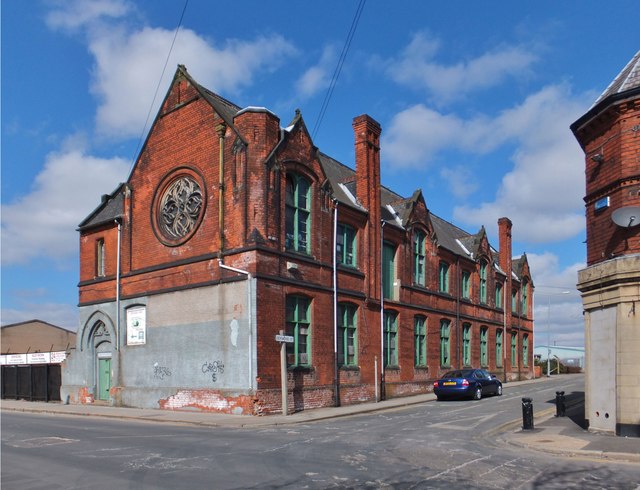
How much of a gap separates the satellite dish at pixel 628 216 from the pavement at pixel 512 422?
483cm

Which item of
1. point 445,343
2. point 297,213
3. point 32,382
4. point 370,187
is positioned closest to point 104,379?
point 32,382

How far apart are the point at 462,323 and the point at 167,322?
815 inches

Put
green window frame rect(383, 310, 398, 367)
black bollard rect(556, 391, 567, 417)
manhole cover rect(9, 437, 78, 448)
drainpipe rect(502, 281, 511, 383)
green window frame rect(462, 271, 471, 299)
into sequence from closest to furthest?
1. manhole cover rect(9, 437, 78, 448)
2. black bollard rect(556, 391, 567, 417)
3. green window frame rect(383, 310, 398, 367)
4. green window frame rect(462, 271, 471, 299)
5. drainpipe rect(502, 281, 511, 383)

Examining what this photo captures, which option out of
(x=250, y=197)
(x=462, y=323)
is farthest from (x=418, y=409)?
(x=462, y=323)

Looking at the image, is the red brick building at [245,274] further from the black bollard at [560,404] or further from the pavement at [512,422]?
the black bollard at [560,404]

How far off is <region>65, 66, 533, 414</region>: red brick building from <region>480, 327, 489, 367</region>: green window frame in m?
9.00

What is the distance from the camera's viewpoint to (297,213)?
77.6ft

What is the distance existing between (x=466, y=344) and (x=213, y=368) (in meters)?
21.7

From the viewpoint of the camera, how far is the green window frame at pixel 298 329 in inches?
885

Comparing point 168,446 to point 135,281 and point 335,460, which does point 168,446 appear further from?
point 135,281

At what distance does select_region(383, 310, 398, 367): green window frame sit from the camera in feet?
94.1

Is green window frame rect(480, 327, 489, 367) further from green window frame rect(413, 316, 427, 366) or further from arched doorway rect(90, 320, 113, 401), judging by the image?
arched doorway rect(90, 320, 113, 401)

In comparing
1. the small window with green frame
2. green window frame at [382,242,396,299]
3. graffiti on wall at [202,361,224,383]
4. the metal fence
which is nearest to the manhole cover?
graffiti on wall at [202,361,224,383]

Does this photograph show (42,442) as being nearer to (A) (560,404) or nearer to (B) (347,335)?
(A) (560,404)
